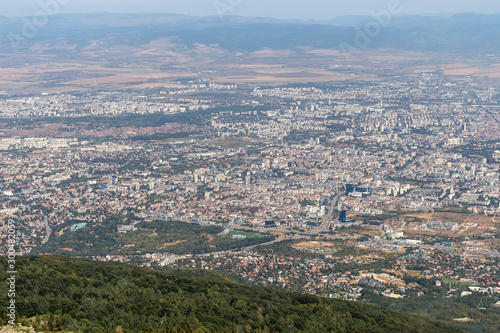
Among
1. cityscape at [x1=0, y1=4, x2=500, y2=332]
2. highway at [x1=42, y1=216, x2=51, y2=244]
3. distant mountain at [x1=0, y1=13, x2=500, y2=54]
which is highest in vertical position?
distant mountain at [x1=0, y1=13, x2=500, y2=54]

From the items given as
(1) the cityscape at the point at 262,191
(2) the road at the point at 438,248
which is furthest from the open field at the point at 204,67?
(2) the road at the point at 438,248

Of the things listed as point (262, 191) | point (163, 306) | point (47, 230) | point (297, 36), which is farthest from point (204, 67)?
point (163, 306)

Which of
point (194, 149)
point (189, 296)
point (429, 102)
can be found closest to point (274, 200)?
point (194, 149)

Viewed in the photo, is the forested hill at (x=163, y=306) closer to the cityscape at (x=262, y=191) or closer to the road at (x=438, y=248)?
the cityscape at (x=262, y=191)

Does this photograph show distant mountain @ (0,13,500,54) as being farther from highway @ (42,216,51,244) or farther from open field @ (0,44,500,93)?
highway @ (42,216,51,244)

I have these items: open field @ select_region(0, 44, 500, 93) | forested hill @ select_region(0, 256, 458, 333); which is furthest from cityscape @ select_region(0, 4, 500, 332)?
open field @ select_region(0, 44, 500, 93)

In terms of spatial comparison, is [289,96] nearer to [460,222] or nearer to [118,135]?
[118,135]

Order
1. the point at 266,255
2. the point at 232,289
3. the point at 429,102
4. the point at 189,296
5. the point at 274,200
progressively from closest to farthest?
the point at 189,296 → the point at 232,289 → the point at 266,255 → the point at 274,200 → the point at 429,102

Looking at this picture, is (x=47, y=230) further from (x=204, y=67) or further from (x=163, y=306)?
(x=204, y=67)

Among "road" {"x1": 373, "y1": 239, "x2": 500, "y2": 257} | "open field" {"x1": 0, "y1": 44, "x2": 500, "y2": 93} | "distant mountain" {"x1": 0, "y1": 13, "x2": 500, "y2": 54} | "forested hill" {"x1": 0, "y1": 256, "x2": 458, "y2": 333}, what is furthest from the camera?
"distant mountain" {"x1": 0, "y1": 13, "x2": 500, "y2": 54}
